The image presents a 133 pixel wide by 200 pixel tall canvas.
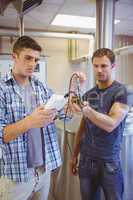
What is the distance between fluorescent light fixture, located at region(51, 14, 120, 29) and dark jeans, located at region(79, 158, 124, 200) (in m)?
2.85

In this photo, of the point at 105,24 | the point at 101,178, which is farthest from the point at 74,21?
the point at 101,178

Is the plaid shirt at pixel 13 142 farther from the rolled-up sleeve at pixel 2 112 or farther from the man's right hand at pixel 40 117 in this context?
the man's right hand at pixel 40 117

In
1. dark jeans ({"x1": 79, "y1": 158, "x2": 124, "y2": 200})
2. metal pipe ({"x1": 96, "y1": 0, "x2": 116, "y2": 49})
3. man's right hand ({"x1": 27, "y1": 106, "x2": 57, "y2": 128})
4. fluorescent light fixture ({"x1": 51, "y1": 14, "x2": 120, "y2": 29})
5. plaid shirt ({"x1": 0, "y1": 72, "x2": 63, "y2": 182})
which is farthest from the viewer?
fluorescent light fixture ({"x1": 51, "y1": 14, "x2": 120, "y2": 29})

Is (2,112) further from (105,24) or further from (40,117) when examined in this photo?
(105,24)

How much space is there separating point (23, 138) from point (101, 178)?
2.07ft

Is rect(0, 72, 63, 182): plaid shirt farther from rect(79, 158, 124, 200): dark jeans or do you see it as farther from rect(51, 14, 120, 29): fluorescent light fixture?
rect(51, 14, 120, 29): fluorescent light fixture

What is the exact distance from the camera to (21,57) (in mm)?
1475

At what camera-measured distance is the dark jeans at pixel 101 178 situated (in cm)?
168

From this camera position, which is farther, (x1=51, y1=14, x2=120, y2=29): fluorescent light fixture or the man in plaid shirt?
(x1=51, y1=14, x2=120, y2=29): fluorescent light fixture

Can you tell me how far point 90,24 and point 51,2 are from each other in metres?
1.33

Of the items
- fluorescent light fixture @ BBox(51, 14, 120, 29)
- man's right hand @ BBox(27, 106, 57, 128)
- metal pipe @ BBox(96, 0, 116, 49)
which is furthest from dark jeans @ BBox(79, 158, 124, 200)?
fluorescent light fixture @ BBox(51, 14, 120, 29)

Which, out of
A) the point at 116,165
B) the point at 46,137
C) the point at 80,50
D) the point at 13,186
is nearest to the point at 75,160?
the point at 116,165

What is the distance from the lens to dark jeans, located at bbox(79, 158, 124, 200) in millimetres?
1681

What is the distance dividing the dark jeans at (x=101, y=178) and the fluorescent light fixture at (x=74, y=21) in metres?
2.85
